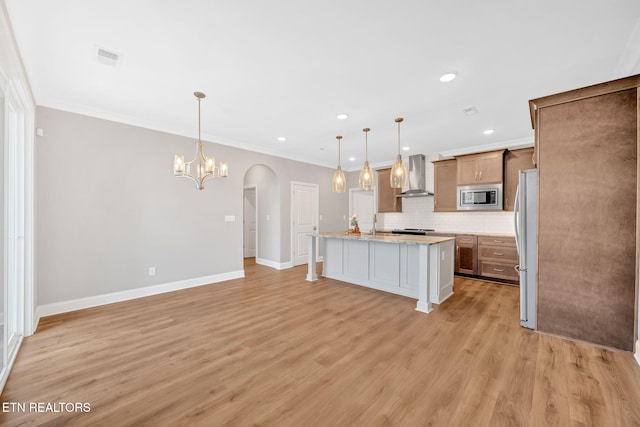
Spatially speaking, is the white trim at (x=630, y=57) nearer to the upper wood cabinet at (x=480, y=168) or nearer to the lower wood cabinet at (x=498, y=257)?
the upper wood cabinet at (x=480, y=168)

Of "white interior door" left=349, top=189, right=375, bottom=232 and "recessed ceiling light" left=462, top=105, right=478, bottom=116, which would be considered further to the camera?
"white interior door" left=349, top=189, right=375, bottom=232

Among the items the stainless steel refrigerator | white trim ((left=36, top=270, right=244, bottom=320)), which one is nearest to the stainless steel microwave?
the stainless steel refrigerator

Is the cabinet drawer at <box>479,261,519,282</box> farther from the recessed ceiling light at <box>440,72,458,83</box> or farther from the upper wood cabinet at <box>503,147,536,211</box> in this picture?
the recessed ceiling light at <box>440,72,458,83</box>

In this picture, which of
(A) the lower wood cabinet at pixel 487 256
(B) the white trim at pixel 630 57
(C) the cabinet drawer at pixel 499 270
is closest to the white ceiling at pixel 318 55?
(B) the white trim at pixel 630 57

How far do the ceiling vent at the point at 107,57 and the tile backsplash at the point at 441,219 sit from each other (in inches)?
234

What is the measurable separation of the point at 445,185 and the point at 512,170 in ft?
3.97

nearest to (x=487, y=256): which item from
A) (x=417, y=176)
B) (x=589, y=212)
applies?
(x=417, y=176)

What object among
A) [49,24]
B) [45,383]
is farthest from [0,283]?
[49,24]

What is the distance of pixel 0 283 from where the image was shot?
6.56 ft

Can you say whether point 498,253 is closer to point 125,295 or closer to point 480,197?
point 480,197

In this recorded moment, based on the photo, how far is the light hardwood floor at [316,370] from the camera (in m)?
1.69

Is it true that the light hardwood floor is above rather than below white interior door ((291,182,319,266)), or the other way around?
below

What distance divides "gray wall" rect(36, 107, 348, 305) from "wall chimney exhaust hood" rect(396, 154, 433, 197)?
382 centimetres

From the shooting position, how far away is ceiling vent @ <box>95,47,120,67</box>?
2.34 meters
